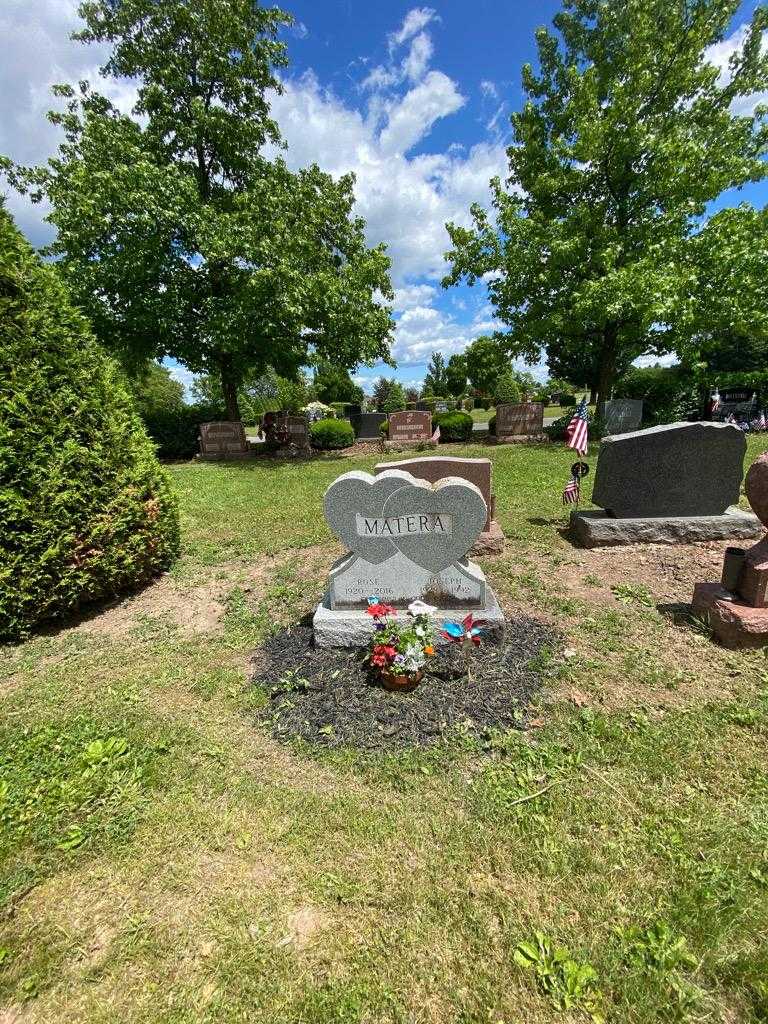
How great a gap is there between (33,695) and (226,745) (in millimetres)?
1896

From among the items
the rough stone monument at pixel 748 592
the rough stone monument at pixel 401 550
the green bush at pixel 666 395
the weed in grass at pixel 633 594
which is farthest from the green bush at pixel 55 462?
the green bush at pixel 666 395

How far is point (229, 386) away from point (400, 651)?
15933 millimetres

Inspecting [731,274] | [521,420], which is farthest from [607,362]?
[731,274]

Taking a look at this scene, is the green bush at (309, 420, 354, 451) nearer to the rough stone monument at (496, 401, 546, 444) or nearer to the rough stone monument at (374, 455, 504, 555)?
the rough stone monument at (496, 401, 546, 444)

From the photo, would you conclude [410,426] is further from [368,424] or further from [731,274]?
[731,274]

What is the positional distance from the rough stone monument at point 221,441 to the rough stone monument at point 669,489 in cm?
1330

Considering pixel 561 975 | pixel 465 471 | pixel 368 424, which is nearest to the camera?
pixel 561 975

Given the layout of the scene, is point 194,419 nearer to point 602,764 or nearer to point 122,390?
point 122,390

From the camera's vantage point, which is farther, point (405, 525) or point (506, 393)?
point (506, 393)

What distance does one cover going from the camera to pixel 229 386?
16578 millimetres

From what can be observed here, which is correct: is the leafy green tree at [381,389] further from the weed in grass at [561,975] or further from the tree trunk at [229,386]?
the weed in grass at [561,975]

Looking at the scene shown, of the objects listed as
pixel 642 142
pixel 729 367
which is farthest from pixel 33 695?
pixel 729 367

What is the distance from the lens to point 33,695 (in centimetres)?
343

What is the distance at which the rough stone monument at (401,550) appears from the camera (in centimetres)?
367
